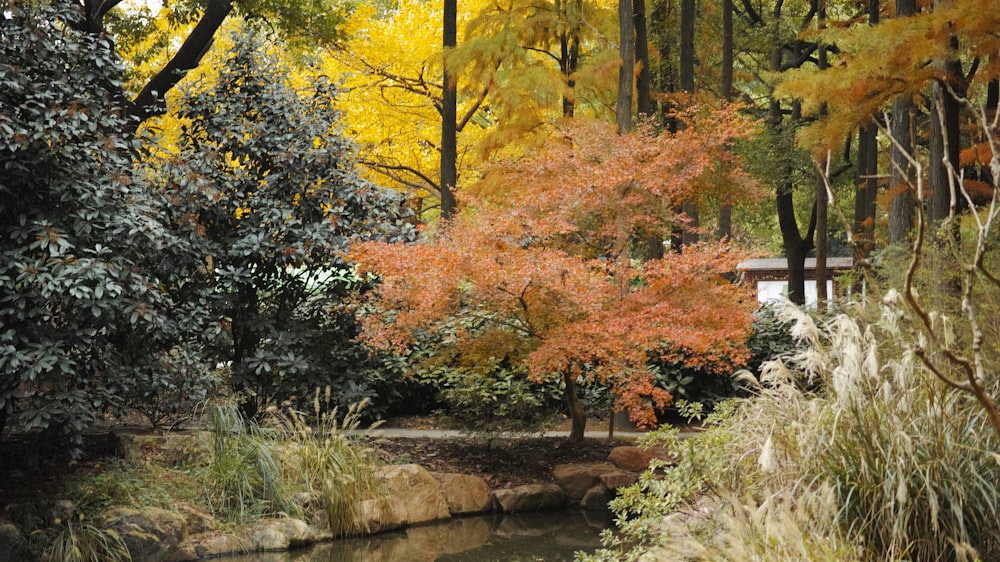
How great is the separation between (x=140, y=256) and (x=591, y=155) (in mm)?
4895

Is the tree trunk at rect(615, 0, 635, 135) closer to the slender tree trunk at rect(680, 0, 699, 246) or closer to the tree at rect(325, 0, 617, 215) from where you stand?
the tree at rect(325, 0, 617, 215)

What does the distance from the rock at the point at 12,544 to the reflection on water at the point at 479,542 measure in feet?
4.92

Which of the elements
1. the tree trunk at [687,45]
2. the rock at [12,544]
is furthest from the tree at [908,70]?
the rock at [12,544]

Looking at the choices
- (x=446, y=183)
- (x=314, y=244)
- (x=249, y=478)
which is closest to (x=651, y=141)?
(x=446, y=183)

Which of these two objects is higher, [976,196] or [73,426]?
[976,196]

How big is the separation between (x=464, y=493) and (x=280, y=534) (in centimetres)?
223

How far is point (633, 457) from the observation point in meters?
10.2

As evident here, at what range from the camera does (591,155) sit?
34.7 ft

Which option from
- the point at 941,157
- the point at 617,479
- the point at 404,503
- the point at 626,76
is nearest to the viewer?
the point at 941,157

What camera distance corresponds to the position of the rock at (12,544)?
6.81 m

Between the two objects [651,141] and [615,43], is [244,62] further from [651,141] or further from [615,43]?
[615,43]

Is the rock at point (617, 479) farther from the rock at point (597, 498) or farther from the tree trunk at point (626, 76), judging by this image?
the tree trunk at point (626, 76)

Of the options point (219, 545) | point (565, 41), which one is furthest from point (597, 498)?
point (565, 41)

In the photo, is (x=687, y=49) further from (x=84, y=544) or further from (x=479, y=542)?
(x=84, y=544)
